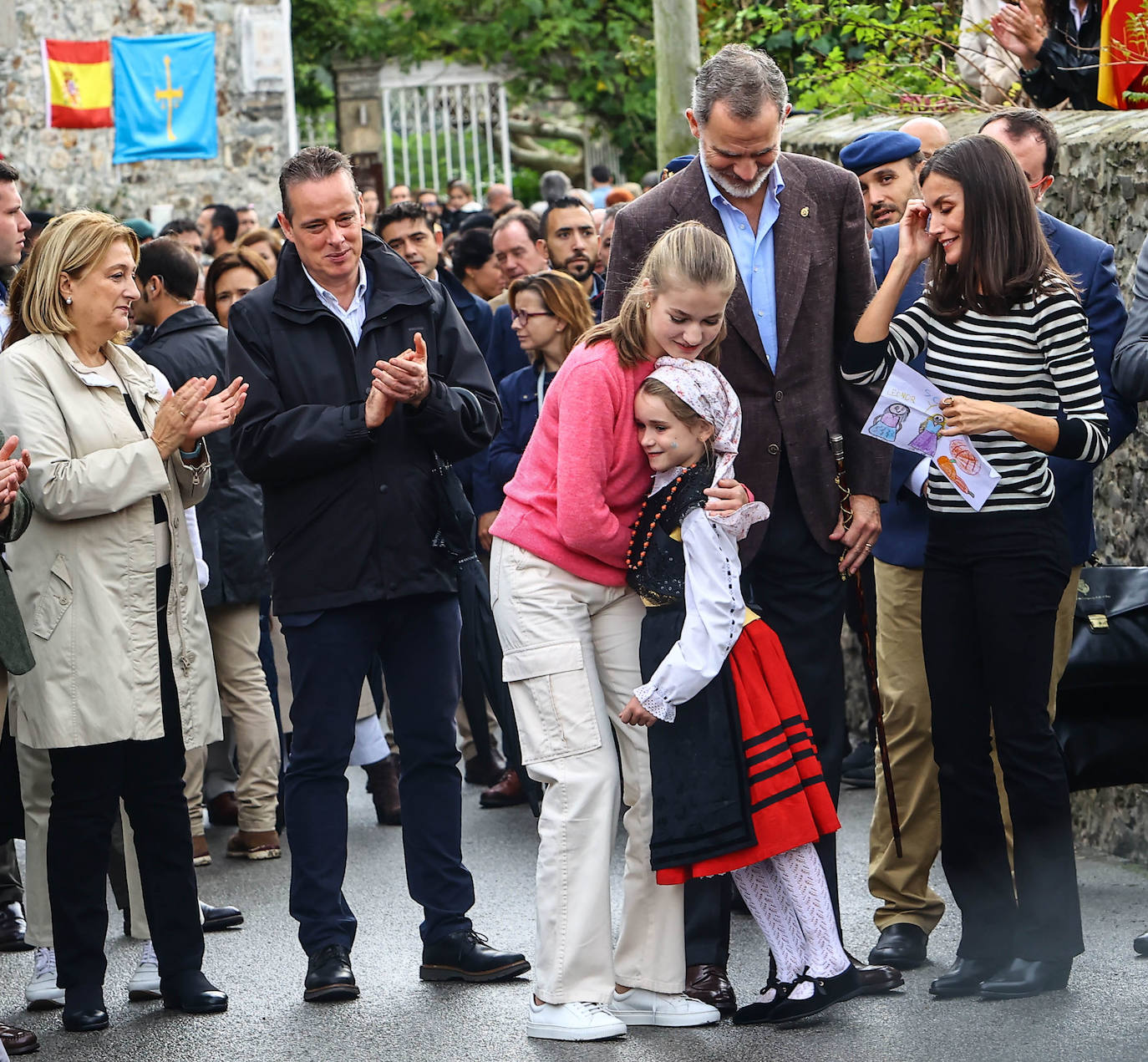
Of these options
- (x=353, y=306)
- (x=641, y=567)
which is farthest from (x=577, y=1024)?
(x=353, y=306)

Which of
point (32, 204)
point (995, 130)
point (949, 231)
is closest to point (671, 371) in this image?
point (949, 231)

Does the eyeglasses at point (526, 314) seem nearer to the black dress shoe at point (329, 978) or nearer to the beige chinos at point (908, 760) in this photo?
the beige chinos at point (908, 760)

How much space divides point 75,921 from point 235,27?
1817 cm

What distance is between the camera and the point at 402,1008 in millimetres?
5043

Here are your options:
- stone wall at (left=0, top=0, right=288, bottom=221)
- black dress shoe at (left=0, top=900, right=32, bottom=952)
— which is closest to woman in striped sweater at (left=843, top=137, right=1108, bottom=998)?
black dress shoe at (left=0, top=900, right=32, bottom=952)

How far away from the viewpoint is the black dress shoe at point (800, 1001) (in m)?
4.64

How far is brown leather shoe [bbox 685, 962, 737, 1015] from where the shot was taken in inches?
190

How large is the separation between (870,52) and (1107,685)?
16.8 feet

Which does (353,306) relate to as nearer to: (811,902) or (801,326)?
(801,326)

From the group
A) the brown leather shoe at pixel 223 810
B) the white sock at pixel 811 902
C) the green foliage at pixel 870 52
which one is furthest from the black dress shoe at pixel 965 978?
the green foliage at pixel 870 52

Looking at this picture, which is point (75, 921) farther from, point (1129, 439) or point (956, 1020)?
point (1129, 439)

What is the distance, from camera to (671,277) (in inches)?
177

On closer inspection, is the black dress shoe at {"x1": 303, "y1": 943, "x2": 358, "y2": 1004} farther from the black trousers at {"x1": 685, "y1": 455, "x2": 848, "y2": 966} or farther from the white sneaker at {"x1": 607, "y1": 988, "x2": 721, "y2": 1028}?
the black trousers at {"x1": 685, "y1": 455, "x2": 848, "y2": 966}

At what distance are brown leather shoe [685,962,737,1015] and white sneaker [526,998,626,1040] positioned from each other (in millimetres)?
301
